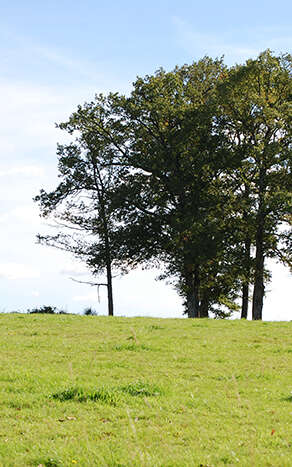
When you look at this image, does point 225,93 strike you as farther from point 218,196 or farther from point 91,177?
point 91,177

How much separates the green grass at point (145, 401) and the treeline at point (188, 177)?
59.3ft

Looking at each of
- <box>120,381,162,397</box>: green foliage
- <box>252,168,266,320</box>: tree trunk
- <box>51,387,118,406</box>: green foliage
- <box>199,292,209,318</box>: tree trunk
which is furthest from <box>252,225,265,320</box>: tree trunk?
<box>51,387,118,406</box>: green foliage

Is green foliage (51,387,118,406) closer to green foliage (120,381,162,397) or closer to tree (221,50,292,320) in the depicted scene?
green foliage (120,381,162,397)

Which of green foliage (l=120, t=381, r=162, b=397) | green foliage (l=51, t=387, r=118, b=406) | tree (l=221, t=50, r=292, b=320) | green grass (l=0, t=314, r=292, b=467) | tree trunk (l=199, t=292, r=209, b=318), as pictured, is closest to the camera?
green grass (l=0, t=314, r=292, b=467)

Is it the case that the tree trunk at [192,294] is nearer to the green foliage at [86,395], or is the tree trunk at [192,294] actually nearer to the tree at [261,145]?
the tree at [261,145]

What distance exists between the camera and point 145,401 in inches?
167

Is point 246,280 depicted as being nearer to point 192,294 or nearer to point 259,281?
point 259,281

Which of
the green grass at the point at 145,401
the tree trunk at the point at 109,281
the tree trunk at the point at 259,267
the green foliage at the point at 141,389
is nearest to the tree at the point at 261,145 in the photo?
the tree trunk at the point at 259,267

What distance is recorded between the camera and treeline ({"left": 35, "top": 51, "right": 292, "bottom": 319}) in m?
35.2

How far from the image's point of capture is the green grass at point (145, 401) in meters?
6.96

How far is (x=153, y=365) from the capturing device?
516 inches

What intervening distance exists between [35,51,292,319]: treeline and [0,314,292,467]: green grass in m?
18.1

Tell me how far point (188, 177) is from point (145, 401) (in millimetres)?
33048

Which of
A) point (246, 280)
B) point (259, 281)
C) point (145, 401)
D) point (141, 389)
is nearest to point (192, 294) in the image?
point (246, 280)
